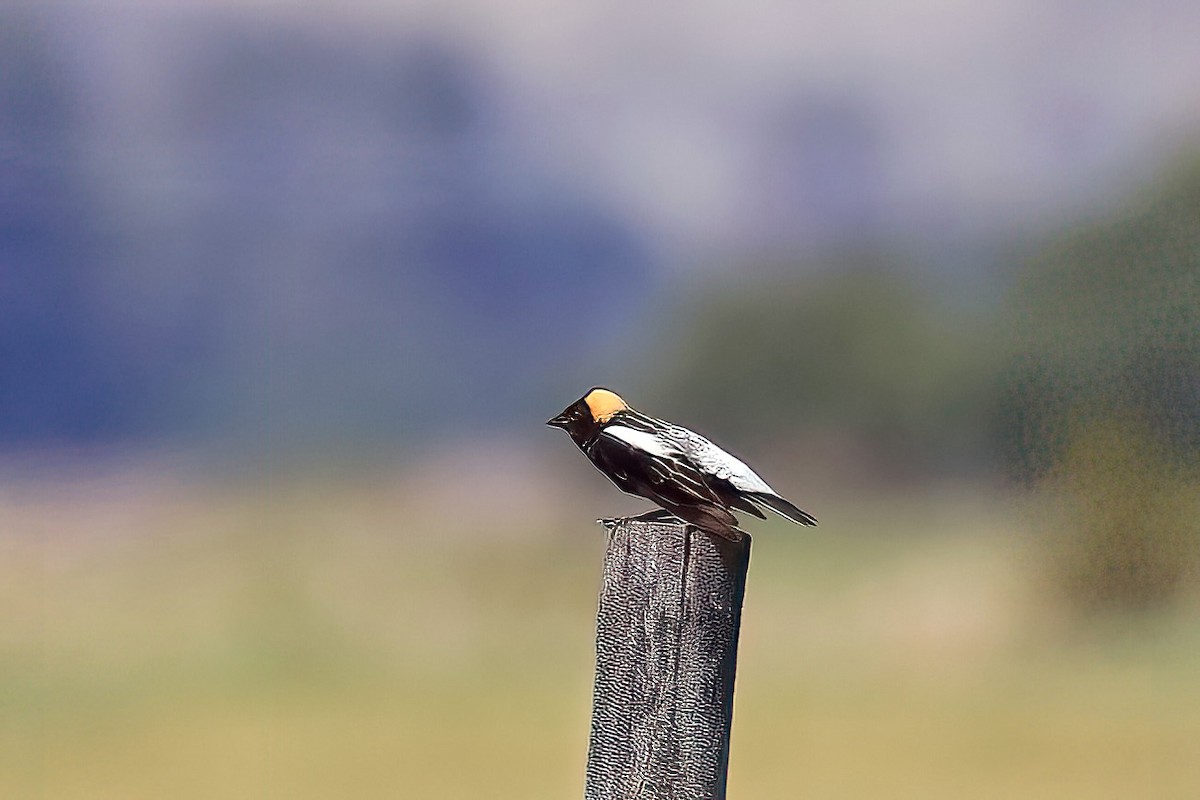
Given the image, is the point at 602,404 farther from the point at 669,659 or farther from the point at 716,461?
the point at 669,659

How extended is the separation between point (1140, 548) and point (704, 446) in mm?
7487

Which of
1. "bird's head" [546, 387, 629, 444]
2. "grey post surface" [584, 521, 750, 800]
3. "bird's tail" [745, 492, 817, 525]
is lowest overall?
"grey post surface" [584, 521, 750, 800]

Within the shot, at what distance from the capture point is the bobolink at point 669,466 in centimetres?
280

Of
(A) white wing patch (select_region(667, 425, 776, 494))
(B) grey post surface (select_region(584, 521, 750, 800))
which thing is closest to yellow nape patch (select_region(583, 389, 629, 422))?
(A) white wing patch (select_region(667, 425, 776, 494))

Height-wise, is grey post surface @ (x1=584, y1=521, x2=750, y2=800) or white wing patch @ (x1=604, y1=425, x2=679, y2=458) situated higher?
white wing patch @ (x1=604, y1=425, x2=679, y2=458)

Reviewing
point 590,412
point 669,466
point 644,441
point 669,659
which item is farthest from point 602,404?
point 669,659

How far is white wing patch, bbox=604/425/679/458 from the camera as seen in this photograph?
288cm

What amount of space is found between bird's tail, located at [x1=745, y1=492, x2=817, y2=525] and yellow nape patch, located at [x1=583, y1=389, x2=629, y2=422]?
394 millimetres

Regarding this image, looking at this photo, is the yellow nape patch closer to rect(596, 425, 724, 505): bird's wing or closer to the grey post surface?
rect(596, 425, 724, 505): bird's wing

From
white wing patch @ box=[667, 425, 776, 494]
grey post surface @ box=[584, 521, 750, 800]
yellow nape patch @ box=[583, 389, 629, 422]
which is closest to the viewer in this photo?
grey post surface @ box=[584, 521, 750, 800]

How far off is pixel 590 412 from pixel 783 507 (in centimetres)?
51

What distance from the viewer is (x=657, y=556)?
2738mm

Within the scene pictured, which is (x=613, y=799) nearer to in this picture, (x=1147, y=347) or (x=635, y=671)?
(x=635, y=671)

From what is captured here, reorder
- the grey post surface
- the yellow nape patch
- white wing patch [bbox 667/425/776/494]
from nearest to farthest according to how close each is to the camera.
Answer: the grey post surface, white wing patch [bbox 667/425/776/494], the yellow nape patch
